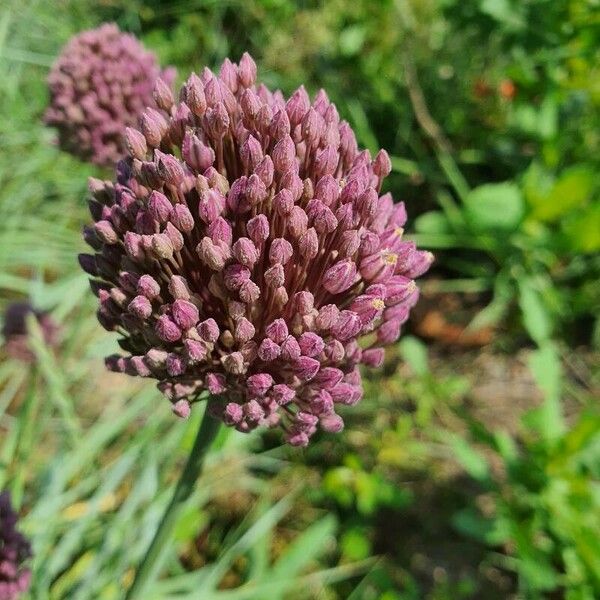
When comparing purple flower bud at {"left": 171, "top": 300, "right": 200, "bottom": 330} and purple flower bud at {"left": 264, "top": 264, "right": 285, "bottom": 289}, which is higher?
purple flower bud at {"left": 264, "top": 264, "right": 285, "bottom": 289}

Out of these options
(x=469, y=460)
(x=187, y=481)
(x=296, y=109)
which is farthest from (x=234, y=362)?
(x=469, y=460)

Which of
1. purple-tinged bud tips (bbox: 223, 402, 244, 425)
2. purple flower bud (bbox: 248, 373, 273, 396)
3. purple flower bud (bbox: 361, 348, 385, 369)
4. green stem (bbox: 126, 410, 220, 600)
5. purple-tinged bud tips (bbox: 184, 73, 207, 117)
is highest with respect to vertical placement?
purple-tinged bud tips (bbox: 184, 73, 207, 117)

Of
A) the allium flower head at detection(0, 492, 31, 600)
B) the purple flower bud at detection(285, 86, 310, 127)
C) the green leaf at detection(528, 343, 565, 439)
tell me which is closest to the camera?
the purple flower bud at detection(285, 86, 310, 127)

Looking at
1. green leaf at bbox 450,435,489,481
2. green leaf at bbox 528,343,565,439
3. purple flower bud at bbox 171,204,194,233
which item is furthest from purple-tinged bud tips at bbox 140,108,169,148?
green leaf at bbox 528,343,565,439

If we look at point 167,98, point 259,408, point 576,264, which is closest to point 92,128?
point 167,98

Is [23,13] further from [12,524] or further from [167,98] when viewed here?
[12,524]

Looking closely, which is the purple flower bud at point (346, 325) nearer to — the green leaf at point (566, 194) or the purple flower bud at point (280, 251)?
the purple flower bud at point (280, 251)

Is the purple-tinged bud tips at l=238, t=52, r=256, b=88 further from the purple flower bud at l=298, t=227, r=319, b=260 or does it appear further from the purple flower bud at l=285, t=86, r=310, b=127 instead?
the purple flower bud at l=298, t=227, r=319, b=260
